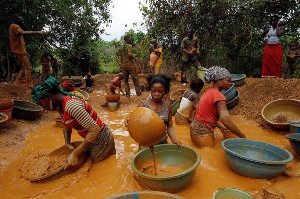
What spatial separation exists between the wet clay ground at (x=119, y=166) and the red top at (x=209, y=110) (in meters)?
0.43

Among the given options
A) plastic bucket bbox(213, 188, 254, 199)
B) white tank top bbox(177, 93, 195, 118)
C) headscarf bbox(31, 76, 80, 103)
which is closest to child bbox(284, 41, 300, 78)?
white tank top bbox(177, 93, 195, 118)

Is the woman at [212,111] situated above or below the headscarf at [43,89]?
below

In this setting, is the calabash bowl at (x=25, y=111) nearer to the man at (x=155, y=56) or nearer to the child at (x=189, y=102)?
the child at (x=189, y=102)

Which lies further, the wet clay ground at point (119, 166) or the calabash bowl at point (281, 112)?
the calabash bowl at point (281, 112)

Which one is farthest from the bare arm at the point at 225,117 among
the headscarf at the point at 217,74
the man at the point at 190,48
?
the man at the point at 190,48

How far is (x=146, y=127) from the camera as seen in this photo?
2.28 meters

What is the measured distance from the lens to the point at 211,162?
3418 millimetres

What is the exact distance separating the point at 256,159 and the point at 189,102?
2309 millimetres

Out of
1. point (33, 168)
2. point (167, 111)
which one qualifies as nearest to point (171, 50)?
point (167, 111)

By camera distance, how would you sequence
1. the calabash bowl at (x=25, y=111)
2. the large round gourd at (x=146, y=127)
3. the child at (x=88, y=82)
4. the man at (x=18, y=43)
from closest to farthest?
the large round gourd at (x=146, y=127) → the calabash bowl at (x=25, y=111) → the man at (x=18, y=43) → the child at (x=88, y=82)

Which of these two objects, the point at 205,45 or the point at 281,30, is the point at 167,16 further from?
the point at 281,30

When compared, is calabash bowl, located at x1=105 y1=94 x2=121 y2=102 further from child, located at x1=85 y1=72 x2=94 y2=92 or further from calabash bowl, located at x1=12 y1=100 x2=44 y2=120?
child, located at x1=85 y1=72 x2=94 y2=92

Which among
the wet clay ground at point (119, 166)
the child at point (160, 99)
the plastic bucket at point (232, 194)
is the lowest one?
the wet clay ground at point (119, 166)

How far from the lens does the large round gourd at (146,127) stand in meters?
2.28
